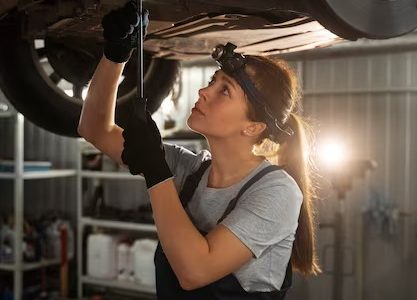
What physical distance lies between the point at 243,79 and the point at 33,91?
0.58 metres

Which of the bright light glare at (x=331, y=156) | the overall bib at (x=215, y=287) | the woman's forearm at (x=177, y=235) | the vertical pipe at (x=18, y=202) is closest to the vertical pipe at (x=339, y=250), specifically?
the bright light glare at (x=331, y=156)

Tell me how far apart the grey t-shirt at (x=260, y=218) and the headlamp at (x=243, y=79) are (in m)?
0.09

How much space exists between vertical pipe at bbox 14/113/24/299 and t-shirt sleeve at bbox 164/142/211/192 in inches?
110

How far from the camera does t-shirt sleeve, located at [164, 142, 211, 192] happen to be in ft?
4.46

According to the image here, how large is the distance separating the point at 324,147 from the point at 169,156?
231 cm

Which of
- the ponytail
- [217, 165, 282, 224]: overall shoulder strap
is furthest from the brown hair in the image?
[217, 165, 282, 224]: overall shoulder strap

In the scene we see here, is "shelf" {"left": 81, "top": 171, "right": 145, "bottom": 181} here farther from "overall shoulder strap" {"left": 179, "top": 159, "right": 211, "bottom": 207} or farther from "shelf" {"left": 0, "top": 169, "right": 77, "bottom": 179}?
"overall shoulder strap" {"left": 179, "top": 159, "right": 211, "bottom": 207}

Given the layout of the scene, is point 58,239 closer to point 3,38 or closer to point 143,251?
point 143,251

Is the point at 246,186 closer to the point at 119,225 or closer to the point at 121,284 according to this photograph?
the point at 119,225

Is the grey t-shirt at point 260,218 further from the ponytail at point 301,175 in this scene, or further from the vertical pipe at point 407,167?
the vertical pipe at point 407,167

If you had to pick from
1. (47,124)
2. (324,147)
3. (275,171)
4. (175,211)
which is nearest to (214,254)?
(175,211)

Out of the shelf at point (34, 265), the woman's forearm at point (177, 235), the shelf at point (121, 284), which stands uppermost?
the woman's forearm at point (177, 235)

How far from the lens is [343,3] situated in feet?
3.18

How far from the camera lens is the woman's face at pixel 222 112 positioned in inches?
47.1
